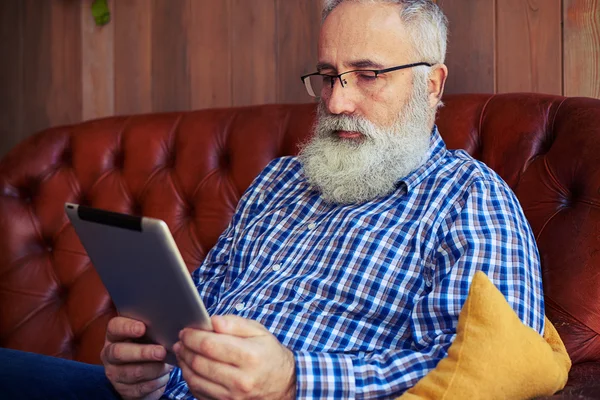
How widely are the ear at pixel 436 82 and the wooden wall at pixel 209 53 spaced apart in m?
0.29

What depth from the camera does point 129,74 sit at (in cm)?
234

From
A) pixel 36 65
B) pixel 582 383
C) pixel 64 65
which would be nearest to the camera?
pixel 582 383

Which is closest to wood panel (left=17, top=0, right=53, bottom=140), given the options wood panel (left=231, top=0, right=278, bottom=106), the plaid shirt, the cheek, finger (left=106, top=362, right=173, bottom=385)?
wood panel (left=231, top=0, right=278, bottom=106)

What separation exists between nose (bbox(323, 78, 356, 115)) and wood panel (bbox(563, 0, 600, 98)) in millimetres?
542

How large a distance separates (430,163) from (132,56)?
1.39 metres

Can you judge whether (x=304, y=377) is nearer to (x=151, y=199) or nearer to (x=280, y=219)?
(x=280, y=219)

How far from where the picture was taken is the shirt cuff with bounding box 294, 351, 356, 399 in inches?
36.9

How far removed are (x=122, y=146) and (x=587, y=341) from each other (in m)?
1.27

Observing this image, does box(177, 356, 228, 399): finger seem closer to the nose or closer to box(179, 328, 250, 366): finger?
box(179, 328, 250, 366): finger

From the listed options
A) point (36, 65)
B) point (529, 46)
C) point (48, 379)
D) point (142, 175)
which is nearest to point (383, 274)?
point (48, 379)

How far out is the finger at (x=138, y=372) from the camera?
3.51 ft

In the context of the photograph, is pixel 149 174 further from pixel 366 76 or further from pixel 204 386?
pixel 204 386

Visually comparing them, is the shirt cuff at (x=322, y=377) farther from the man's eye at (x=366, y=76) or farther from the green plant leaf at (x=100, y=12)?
the green plant leaf at (x=100, y=12)

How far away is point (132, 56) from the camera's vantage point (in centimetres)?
233
